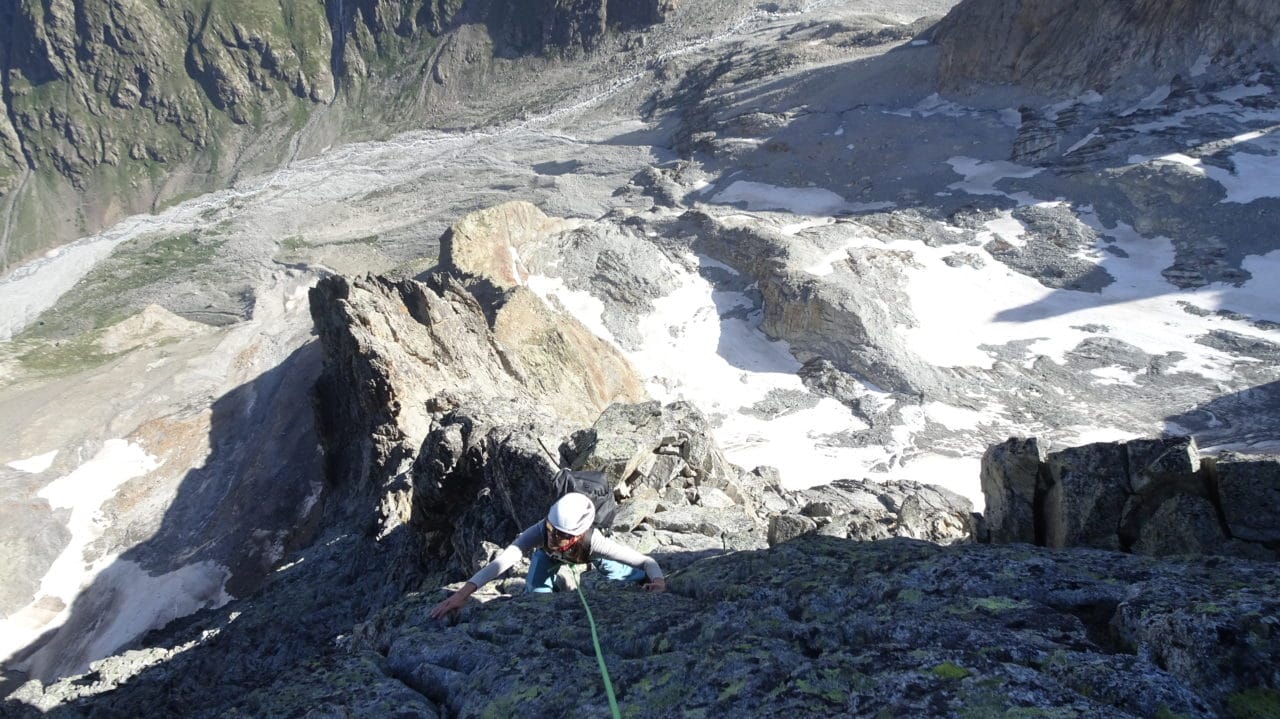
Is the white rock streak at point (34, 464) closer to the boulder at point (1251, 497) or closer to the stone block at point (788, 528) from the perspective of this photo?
the stone block at point (788, 528)

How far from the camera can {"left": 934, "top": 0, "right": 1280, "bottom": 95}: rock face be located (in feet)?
212

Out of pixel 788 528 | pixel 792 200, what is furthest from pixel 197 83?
pixel 788 528

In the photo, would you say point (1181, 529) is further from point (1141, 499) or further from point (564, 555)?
point (564, 555)

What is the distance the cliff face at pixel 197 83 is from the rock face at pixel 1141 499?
132 metres

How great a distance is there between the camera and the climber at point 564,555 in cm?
736

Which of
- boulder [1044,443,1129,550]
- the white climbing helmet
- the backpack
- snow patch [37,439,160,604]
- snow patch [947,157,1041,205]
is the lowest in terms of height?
snow patch [37,439,160,604]

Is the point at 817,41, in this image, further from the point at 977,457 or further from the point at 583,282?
the point at 977,457

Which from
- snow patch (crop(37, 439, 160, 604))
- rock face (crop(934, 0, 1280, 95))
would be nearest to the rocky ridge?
snow patch (crop(37, 439, 160, 604))

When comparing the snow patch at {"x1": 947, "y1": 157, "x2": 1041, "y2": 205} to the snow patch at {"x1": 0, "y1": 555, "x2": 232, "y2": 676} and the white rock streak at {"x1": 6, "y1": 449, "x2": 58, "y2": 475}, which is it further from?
the white rock streak at {"x1": 6, "y1": 449, "x2": 58, "y2": 475}

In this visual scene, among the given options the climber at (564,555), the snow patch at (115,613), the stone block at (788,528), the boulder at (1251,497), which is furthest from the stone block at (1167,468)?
the snow patch at (115,613)

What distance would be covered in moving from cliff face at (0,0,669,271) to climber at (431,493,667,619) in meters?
135

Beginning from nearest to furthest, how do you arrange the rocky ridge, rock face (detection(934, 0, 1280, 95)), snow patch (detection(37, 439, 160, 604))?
the rocky ridge
snow patch (detection(37, 439, 160, 604))
rock face (detection(934, 0, 1280, 95))

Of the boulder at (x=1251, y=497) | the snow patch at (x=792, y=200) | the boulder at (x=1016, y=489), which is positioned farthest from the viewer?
the snow patch at (x=792, y=200)

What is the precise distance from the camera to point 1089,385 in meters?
42.8
